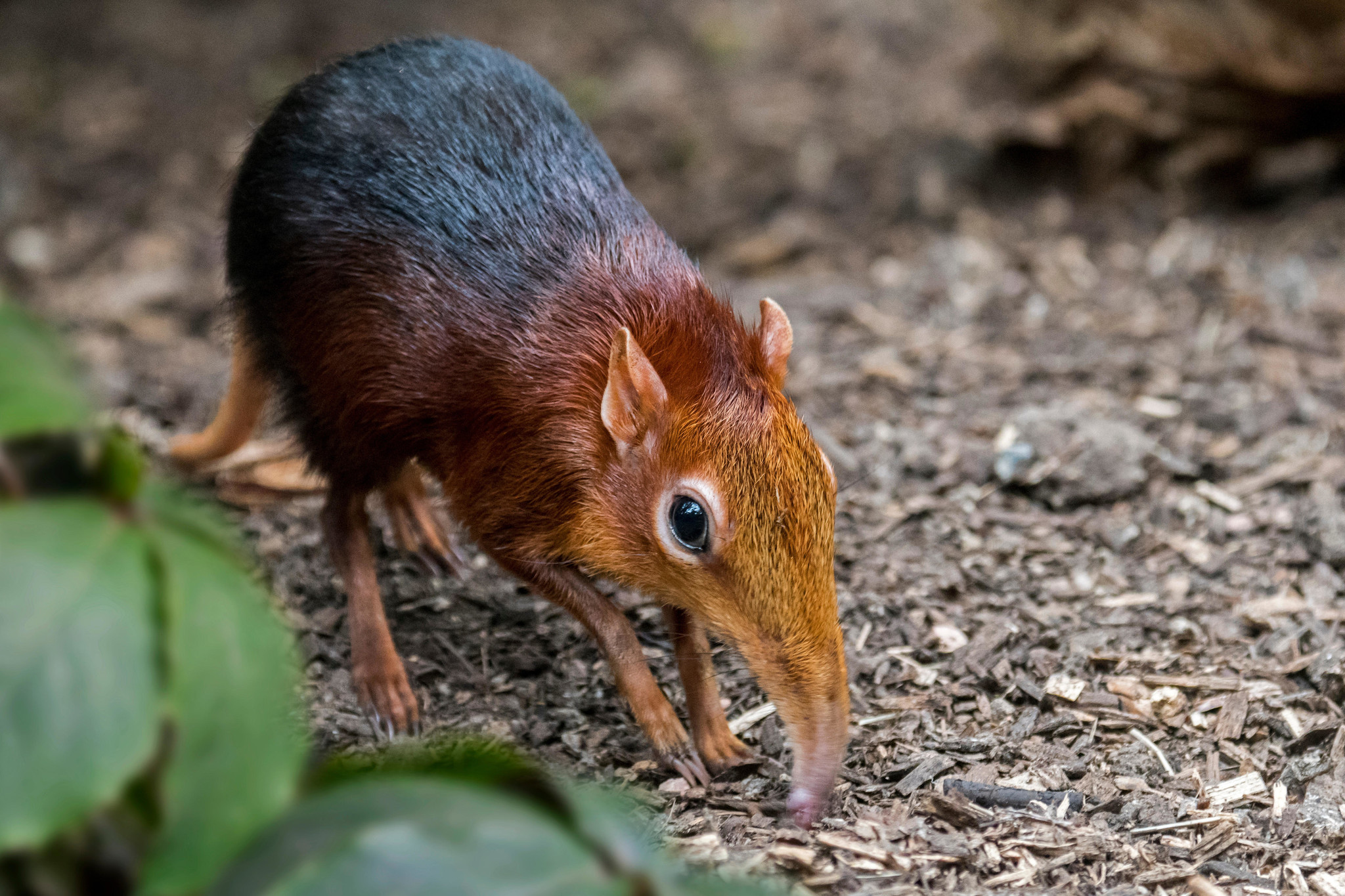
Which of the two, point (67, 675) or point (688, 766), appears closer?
point (67, 675)

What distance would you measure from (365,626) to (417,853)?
9.14ft

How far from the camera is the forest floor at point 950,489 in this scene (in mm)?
3459

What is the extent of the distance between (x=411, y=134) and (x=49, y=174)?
5.52m

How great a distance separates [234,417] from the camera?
4.77 metres

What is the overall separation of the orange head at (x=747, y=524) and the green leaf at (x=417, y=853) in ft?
5.57

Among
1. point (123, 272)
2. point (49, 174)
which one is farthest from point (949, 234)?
point (49, 174)

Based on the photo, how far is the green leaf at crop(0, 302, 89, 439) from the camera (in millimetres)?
1481

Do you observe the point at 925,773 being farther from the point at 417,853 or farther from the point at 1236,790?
the point at 417,853

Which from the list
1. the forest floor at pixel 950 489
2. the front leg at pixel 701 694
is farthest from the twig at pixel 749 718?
the front leg at pixel 701 694

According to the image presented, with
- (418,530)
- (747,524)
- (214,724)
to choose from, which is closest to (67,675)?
(214,724)

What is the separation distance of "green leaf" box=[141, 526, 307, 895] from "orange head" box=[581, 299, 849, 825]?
1.78m

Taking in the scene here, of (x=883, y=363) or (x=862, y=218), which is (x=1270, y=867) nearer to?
(x=883, y=363)

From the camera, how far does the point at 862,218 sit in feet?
26.2

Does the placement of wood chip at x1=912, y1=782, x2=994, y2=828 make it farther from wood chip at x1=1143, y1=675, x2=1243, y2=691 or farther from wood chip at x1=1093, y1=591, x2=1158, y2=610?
wood chip at x1=1093, y1=591, x2=1158, y2=610
